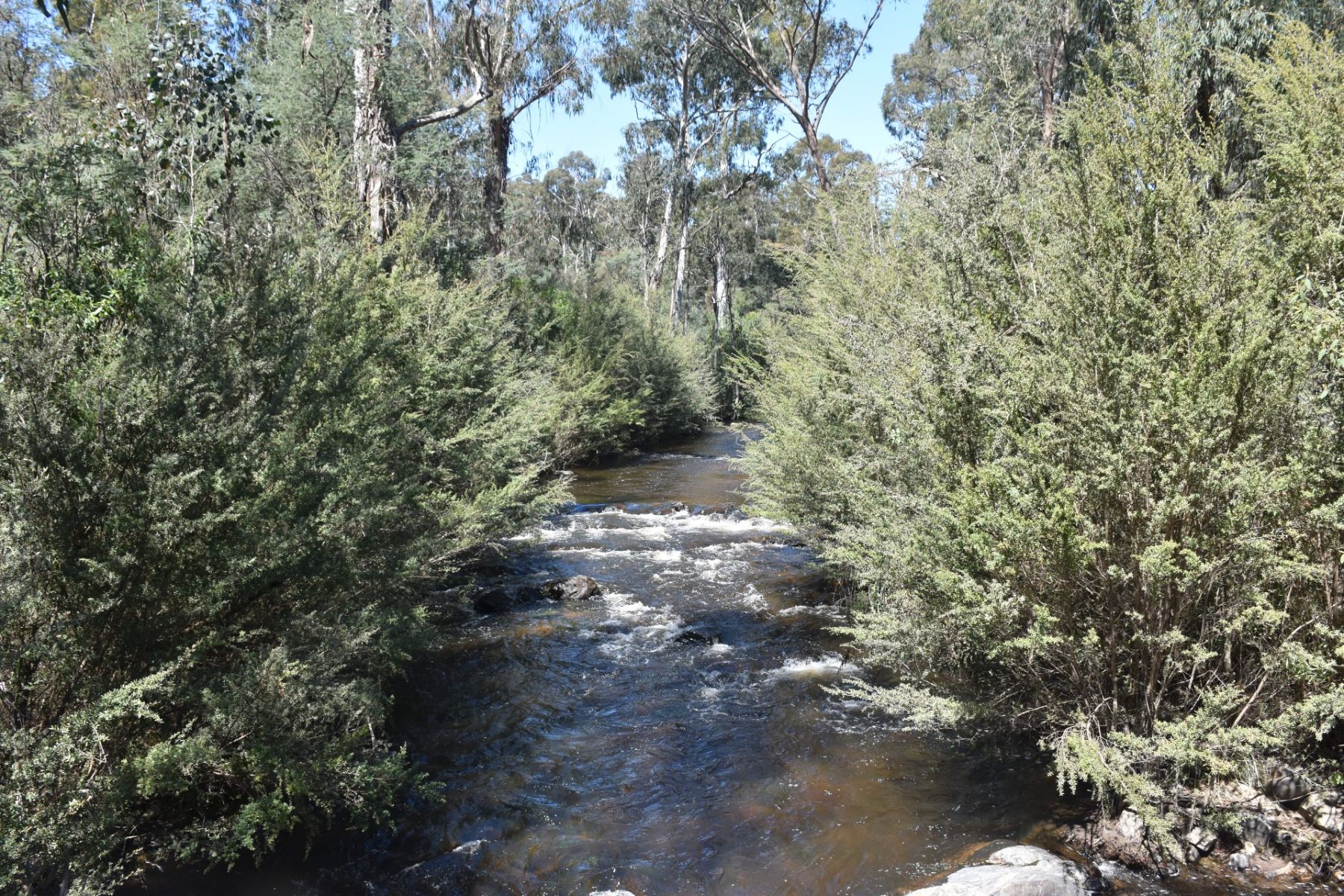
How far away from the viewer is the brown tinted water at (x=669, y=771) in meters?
4.86

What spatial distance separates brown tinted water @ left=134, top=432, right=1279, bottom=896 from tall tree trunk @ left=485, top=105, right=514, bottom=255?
13091 millimetres

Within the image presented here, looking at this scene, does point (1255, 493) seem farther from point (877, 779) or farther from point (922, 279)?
point (922, 279)

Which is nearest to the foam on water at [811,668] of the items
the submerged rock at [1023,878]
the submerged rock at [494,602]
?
the submerged rock at [1023,878]

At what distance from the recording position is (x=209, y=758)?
394 cm

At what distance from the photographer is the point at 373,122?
10.7 metres

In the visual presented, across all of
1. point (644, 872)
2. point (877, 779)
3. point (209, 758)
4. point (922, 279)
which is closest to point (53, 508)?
point (209, 758)

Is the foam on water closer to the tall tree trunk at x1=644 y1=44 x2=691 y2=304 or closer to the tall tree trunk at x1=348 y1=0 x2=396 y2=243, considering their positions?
the tall tree trunk at x1=348 y1=0 x2=396 y2=243

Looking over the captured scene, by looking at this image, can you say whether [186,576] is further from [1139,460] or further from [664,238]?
[664,238]

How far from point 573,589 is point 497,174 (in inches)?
530

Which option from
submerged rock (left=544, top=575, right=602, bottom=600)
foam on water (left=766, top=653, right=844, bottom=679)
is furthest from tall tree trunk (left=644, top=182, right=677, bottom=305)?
foam on water (left=766, top=653, right=844, bottom=679)

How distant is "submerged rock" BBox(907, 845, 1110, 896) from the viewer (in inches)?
166

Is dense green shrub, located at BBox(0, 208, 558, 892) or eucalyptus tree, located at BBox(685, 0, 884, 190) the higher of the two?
eucalyptus tree, located at BBox(685, 0, 884, 190)

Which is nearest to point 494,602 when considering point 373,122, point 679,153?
point 373,122

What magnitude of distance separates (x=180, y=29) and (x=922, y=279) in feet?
19.9
